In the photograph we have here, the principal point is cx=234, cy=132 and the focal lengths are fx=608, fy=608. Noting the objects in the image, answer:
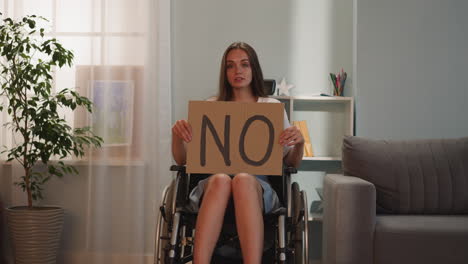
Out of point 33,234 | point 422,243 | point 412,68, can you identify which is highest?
point 412,68

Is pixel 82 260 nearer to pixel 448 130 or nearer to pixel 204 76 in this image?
pixel 204 76

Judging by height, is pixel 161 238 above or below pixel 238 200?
below

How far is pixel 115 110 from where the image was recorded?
3.69m

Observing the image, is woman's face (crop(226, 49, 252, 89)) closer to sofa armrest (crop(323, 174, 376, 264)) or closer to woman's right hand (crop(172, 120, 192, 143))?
woman's right hand (crop(172, 120, 192, 143))

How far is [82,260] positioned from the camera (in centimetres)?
370

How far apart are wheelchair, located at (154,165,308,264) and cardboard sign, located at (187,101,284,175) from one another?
0.14m

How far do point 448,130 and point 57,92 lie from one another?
2.33m

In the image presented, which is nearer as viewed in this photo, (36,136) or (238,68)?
(238,68)

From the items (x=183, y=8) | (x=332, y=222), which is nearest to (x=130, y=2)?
(x=183, y=8)

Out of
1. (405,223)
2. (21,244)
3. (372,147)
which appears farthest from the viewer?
(21,244)

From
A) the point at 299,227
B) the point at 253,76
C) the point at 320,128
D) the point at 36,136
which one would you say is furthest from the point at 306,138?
the point at 36,136

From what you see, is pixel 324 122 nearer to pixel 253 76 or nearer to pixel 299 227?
pixel 253 76

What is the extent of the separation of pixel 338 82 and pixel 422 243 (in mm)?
1268

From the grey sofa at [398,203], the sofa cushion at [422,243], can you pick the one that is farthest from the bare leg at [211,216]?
the sofa cushion at [422,243]
